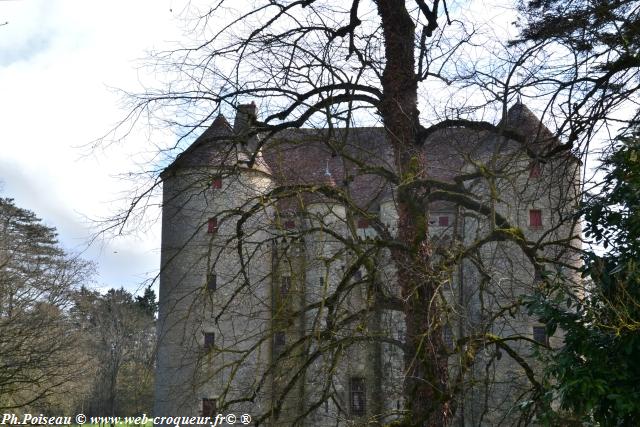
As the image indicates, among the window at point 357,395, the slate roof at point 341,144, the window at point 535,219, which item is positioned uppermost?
the window at point 535,219

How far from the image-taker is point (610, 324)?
6.12 meters

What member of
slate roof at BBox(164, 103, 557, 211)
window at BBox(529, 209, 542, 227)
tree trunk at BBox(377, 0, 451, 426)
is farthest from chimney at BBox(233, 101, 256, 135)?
window at BBox(529, 209, 542, 227)

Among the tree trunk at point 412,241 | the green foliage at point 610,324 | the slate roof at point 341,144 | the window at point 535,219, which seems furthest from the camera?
the window at point 535,219

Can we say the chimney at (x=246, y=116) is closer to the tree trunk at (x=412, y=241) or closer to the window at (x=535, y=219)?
the tree trunk at (x=412, y=241)

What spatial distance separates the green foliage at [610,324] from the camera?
19.0 feet

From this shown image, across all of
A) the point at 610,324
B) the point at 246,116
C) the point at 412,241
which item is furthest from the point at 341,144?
the point at 610,324

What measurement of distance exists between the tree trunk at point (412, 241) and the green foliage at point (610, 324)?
117 centimetres

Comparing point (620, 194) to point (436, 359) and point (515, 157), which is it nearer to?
point (515, 157)

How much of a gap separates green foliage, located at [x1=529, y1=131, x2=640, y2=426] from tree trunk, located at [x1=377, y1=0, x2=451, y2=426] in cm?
117

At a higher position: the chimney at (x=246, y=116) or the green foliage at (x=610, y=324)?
the chimney at (x=246, y=116)

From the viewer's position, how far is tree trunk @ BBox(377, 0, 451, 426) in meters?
7.56

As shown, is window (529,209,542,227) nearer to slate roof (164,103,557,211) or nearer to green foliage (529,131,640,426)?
slate roof (164,103,557,211)

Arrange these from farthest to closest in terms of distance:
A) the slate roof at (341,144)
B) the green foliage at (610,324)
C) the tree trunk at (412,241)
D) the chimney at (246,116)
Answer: the chimney at (246,116), the slate roof at (341,144), the tree trunk at (412,241), the green foliage at (610,324)

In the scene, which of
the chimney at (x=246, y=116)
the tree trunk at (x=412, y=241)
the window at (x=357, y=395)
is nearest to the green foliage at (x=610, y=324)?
the tree trunk at (x=412, y=241)
